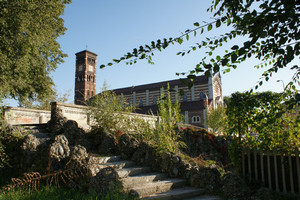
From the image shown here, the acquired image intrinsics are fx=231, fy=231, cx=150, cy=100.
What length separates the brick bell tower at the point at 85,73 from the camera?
181 ft

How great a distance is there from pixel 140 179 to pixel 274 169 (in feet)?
11.7

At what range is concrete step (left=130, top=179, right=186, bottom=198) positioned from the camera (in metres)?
5.66

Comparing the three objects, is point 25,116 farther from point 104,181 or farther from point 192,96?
point 192,96

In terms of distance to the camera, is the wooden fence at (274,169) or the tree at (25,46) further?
the tree at (25,46)

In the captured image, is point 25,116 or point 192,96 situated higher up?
point 192,96

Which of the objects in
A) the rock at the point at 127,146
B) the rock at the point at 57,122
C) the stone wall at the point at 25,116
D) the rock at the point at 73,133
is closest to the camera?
the rock at the point at 127,146

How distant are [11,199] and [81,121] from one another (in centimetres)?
701

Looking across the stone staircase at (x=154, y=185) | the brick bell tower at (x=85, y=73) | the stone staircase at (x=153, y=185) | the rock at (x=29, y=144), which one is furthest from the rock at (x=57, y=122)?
the brick bell tower at (x=85, y=73)

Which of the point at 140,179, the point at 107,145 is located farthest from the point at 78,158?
the point at 107,145

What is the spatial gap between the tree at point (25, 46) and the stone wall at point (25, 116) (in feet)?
5.61

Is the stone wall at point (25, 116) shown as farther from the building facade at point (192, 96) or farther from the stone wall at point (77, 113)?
the building facade at point (192, 96)

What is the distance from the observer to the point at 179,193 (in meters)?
5.88

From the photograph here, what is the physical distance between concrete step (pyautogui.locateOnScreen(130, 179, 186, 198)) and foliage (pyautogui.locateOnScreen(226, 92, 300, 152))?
2149 millimetres

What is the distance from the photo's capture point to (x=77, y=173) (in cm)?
589
